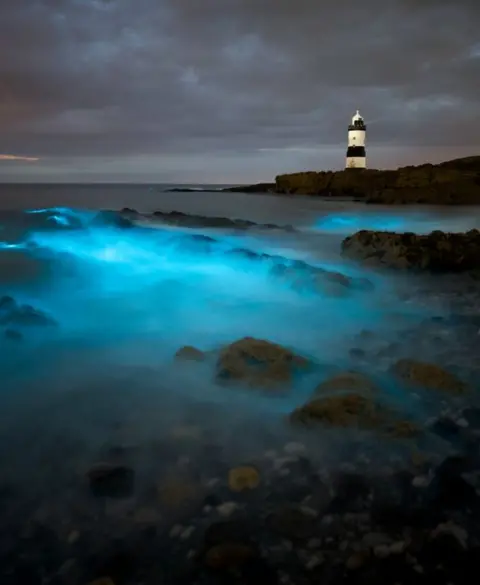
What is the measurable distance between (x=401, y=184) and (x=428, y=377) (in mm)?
52212

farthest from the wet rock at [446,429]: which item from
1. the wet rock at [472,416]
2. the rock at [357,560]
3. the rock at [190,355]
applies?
the rock at [190,355]

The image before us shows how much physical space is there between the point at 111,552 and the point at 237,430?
1.38 metres

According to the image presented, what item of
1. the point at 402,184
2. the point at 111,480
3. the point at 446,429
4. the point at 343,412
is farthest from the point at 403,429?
the point at 402,184

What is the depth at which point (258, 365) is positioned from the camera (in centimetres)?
460

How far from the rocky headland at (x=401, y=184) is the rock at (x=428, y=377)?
41.7 metres

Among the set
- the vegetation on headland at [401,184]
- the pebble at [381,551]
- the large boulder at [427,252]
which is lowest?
the pebble at [381,551]

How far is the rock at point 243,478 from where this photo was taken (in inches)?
117

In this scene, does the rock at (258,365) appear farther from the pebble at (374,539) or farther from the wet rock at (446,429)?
the pebble at (374,539)

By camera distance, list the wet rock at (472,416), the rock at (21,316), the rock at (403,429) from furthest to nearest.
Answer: the rock at (21,316), the wet rock at (472,416), the rock at (403,429)

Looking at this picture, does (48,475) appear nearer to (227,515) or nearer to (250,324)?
(227,515)

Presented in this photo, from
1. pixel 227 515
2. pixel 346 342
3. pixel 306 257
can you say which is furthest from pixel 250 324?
pixel 306 257

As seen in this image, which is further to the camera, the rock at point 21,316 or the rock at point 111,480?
the rock at point 21,316

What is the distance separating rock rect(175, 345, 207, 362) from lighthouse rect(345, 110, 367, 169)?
63.1 m

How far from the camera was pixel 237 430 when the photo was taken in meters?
3.66
